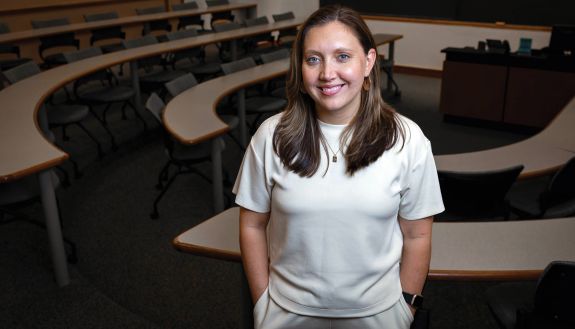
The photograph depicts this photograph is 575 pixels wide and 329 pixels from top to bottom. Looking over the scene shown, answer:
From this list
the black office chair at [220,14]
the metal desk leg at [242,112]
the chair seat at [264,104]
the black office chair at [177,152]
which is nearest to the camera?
the black office chair at [177,152]

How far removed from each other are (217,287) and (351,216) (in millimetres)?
1863

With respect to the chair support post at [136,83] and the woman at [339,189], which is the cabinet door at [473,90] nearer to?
the chair support post at [136,83]

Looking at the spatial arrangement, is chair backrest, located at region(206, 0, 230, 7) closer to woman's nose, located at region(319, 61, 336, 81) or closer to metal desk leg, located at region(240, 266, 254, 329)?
metal desk leg, located at region(240, 266, 254, 329)

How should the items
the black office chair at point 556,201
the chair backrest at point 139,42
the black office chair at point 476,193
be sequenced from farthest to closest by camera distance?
Answer: the chair backrest at point 139,42
the black office chair at point 556,201
the black office chair at point 476,193

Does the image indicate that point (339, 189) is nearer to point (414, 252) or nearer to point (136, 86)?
point (414, 252)

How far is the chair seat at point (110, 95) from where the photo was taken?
198 inches

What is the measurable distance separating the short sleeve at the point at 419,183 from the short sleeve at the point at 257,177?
1.15 ft

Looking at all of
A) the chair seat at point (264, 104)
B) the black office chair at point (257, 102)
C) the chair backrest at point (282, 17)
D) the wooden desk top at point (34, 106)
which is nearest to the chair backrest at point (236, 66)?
the black office chair at point (257, 102)

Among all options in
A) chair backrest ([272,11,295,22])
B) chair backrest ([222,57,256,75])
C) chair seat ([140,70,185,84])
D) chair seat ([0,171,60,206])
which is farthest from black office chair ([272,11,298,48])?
chair seat ([0,171,60,206])

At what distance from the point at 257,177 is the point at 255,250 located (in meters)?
0.23

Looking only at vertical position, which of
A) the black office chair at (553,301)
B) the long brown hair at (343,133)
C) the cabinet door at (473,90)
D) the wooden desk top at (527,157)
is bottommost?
the cabinet door at (473,90)

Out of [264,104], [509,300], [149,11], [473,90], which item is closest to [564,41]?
[473,90]

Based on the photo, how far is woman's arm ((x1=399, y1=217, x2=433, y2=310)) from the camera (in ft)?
4.78

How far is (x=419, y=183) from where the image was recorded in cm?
139
